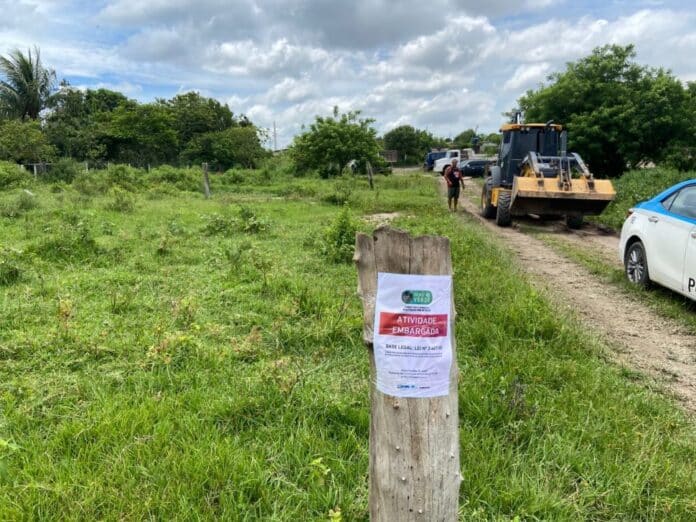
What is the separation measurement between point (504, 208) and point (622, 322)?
6.78 meters

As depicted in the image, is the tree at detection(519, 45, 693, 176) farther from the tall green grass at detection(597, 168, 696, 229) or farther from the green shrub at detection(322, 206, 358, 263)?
the green shrub at detection(322, 206, 358, 263)

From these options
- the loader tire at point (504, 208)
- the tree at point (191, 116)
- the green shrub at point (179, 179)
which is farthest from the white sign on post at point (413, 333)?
the tree at point (191, 116)

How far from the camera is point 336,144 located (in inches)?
1184

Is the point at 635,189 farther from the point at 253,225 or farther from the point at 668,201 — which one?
the point at 253,225

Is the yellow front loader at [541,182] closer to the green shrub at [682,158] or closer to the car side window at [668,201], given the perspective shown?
the car side window at [668,201]

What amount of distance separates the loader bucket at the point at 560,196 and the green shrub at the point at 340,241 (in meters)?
4.70

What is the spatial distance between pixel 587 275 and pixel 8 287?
7.65m

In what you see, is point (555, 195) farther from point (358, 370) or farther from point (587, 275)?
point (358, 370)

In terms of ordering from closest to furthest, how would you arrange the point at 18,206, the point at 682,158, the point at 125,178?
the point at 18,206
the point at 682,158
the point at 125,178

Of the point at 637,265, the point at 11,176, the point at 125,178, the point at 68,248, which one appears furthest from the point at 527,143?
the point at 11,176

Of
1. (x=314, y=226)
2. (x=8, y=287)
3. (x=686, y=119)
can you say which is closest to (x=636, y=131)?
(x=686, y=119)

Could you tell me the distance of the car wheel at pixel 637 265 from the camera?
20.9 ft

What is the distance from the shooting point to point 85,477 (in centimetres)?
247

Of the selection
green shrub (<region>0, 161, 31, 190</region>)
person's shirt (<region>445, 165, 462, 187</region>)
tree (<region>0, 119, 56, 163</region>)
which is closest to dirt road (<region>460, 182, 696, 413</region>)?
person's shirt (<region>445, 165, 462, 187</region>)
